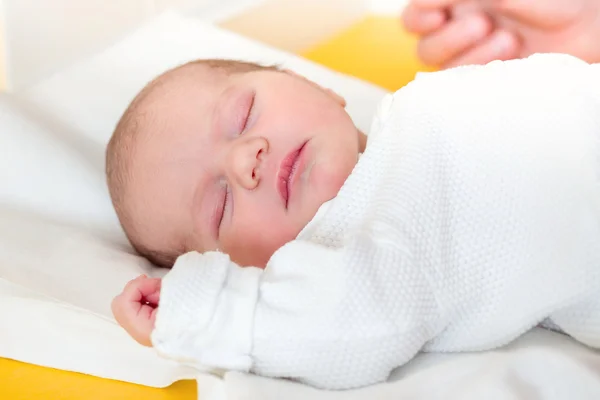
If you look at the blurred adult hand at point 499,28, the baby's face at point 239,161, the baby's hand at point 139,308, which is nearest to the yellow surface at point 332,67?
the baby's hand at point 139,308

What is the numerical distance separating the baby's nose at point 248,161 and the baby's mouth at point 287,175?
0.03 m

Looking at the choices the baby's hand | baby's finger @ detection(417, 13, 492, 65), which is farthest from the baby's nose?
baby's finger @ detection(417, 13, 492, 65)

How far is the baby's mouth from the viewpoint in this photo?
90cm

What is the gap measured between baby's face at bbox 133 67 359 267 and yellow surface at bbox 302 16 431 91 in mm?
872

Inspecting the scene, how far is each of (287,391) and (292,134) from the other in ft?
1.18

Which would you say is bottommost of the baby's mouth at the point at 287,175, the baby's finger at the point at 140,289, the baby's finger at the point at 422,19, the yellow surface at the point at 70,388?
the yellow surface at the point at 70,388

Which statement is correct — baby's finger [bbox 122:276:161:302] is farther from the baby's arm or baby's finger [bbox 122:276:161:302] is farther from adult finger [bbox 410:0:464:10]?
adult finger [bbox 410:0:464:10]

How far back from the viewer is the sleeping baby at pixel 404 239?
0.69 m

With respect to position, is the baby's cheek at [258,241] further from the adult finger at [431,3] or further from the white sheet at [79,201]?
the adult finger at [431,3]

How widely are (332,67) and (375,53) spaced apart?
16cm

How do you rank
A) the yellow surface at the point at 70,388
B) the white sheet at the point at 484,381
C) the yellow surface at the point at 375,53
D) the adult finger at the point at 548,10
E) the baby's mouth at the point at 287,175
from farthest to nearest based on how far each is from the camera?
1. the yellow surface at the point at 375,53
2. the adult finger at the point at 548,10
3. the baby's mouth at the point at 287,175
4. the yellow surface at the point at 70,388
5. the white sheet at the point at 484,381

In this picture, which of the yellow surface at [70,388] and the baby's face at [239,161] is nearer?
the yellow surface at [70,388]

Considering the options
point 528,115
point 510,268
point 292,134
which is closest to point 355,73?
point 292,134

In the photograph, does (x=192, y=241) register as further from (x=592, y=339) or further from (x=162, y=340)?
(x=592, y=339)
